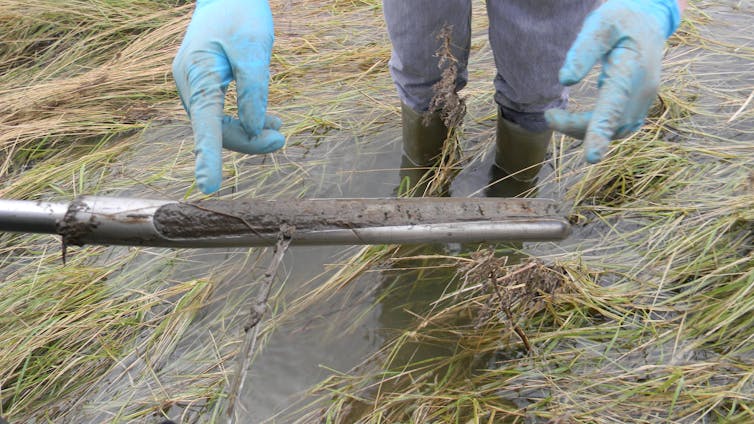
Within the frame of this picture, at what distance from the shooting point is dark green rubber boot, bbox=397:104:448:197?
8.49 feet

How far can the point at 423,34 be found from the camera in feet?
6.95

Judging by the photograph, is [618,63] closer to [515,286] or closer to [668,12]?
[668,12]

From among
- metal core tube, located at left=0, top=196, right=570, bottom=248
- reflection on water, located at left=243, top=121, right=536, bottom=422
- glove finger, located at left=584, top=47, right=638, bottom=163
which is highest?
glove finger, located at left=584, top=47, right=638, bottom=163

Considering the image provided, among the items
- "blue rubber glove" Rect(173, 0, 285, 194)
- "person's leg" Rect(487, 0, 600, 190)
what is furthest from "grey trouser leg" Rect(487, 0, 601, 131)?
"blue rubber glove" Rect(173, 0, 285, 194)

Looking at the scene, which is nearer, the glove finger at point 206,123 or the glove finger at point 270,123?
the glove finger at point 206,123

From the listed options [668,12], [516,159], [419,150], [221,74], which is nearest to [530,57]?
[668,12]

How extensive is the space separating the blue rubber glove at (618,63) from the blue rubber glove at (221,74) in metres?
0.88

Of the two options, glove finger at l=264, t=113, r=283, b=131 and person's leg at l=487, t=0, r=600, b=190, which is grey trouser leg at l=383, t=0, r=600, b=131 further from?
glove finger at l=264, t=113, r=283, b=131

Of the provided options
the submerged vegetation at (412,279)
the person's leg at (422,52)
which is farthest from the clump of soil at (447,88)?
the submerged vegetation at (412,279)

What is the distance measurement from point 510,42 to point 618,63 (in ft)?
2.08

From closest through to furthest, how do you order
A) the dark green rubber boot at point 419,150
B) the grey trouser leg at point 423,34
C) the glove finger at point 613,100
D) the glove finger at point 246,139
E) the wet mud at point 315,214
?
the glove finger at point 613,100
the wet mud at point 315,214
the glove finger at point 246,139
the grey trouser leg at point 423,34
the dark green rubber boot at point 419,150

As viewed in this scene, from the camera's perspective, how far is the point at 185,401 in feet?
6.55

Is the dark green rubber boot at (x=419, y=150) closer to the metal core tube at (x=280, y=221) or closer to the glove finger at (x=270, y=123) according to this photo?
the glove finger at (x=270, y=123)

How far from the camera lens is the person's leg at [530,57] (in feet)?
6.38
